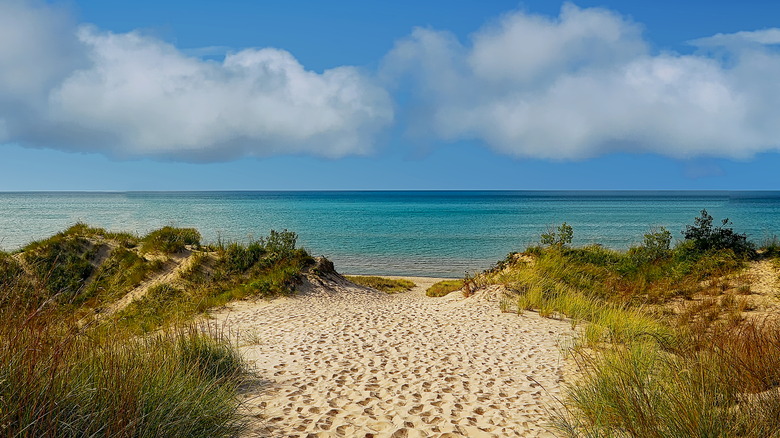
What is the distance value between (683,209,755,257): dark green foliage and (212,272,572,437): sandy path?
8869mm

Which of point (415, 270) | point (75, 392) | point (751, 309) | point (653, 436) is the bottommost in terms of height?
point (415, 270)

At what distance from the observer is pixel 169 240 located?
21188 millimetres

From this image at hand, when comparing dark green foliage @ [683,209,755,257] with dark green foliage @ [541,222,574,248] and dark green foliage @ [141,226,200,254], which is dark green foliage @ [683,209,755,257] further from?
dark green foliage @ [141,226,200,254]

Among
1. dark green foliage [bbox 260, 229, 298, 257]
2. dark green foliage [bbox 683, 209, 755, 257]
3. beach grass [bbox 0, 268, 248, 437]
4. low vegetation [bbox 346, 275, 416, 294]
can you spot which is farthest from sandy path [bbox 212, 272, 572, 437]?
dark green foliage [bbox 683, 209, 755, 257]

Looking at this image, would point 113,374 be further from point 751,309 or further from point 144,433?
point 751,309

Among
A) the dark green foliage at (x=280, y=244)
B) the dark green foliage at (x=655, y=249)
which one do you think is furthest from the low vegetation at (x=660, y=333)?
the dark green foliage at (x=280, y=244)

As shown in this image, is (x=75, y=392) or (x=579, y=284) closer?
(x=75, y=392)

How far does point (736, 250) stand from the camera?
17297 mm

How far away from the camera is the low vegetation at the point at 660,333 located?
4.75 metres

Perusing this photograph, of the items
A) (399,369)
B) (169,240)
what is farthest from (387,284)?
(399,369)

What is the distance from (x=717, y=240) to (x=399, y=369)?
14830mm

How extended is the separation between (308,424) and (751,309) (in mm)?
12958

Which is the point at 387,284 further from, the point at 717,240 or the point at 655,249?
the point at 717,240

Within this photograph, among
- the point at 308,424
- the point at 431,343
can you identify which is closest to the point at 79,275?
the point at 431,343
